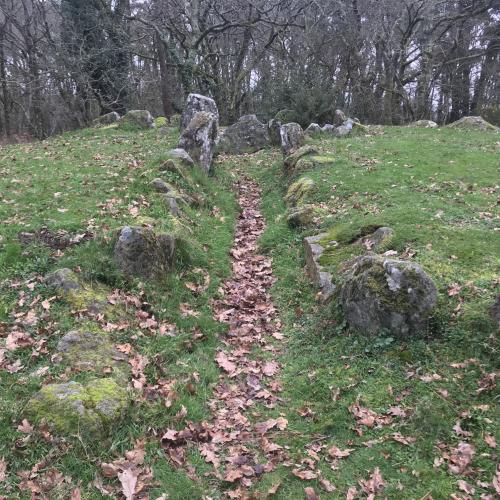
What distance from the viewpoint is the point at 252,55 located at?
3203cm

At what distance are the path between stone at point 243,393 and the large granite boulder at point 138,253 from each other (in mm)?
1216

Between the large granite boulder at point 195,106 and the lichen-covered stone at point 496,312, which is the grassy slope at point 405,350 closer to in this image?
the lichen-covered stone at point 496,312

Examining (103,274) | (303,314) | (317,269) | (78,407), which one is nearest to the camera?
(78,407)

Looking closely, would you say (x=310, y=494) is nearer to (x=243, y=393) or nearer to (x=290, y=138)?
(x=243, y=393)

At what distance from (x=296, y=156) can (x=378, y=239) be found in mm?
7192

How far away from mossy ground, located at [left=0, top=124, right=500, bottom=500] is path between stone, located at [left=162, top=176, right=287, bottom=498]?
149 mm

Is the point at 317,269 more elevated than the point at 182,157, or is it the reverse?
the point at 182,157

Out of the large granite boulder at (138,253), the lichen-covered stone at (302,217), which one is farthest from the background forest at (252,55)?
the large granite boulder at (138,253)

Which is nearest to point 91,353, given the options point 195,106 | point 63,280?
point 63,280

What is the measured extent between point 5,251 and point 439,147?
13.6m

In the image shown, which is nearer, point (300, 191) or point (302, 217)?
point (302, 217)

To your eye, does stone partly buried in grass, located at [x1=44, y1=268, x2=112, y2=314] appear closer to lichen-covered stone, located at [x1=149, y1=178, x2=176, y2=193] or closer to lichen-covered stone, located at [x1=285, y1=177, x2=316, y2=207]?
lichen-covered stone, located at [x1=149, y1=178, x2=176, y2=193]

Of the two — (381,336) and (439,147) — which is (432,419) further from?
(439,147)

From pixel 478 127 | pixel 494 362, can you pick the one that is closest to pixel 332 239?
pixel 494 362
